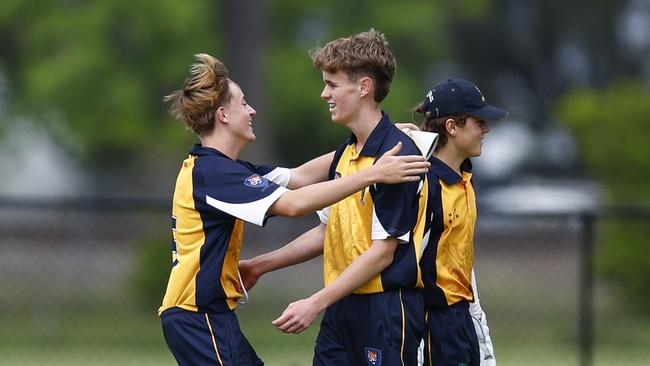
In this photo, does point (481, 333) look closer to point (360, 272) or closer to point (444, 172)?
point (444, 172)

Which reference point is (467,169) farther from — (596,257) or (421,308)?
(596,257)

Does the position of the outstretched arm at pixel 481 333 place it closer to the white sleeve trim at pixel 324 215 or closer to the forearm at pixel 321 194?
the white sleeve trim at pixel 324 215

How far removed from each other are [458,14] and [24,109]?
23.6 feet

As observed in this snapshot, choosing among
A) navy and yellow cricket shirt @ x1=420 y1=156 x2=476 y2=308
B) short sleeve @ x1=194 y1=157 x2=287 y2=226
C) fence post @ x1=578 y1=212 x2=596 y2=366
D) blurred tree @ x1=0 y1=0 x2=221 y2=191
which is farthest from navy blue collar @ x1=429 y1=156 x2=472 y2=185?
blurred tree @ x1=0 y1=0 x2=221 y2=191

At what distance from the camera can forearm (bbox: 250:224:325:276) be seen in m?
5.08

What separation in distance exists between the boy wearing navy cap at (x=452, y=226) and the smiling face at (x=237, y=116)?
751 millimetres

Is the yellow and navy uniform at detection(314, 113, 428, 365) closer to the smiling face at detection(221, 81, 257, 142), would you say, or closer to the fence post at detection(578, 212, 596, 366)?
the smiling face at detection(221, 81, 257, 142)

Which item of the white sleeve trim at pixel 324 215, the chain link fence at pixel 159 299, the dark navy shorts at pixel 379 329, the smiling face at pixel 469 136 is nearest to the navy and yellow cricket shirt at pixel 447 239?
the smiling face at pixel 469 136

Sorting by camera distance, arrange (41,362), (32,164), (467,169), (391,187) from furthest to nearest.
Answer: (32,164) < (41,362) < (467,169) < (391,187)

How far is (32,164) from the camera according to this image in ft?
65.5

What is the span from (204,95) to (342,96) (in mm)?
517

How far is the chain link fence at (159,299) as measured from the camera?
909cm

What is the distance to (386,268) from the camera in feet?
15.3

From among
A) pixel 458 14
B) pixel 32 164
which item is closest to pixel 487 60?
pixel 458 14
